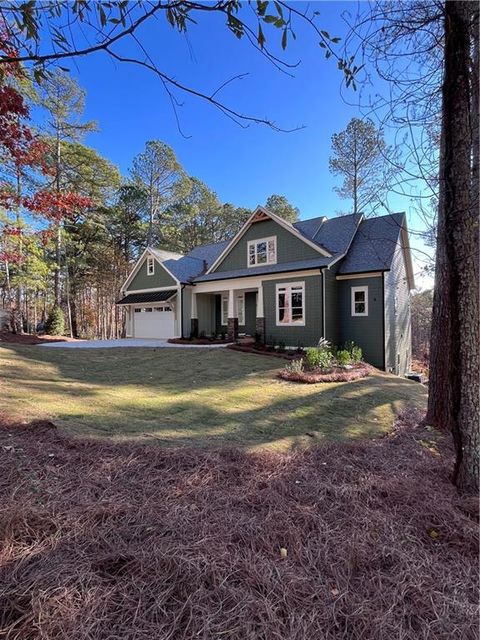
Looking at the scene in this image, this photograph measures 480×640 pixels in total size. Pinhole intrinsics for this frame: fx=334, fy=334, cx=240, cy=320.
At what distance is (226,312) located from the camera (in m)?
19.9

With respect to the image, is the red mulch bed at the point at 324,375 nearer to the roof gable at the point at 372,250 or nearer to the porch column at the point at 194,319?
the roof gable at the point at 372,250

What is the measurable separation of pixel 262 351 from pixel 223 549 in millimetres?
12254

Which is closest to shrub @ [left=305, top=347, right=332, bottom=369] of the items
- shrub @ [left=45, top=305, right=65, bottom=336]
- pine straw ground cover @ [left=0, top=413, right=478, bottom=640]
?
pine straw ground cover @ [left=0, top=413, right=478, bottom=640]

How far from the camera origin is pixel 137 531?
2230 mm

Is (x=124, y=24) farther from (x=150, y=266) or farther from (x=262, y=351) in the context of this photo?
(x=150, y=266)

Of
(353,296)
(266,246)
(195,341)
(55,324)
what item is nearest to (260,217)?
(266,246)

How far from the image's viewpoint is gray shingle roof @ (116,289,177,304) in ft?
63.7

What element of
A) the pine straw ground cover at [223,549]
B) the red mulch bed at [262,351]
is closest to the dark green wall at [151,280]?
the red mulch bed at [262,351]

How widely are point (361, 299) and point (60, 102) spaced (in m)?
21.3

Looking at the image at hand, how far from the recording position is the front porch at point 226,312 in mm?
17469

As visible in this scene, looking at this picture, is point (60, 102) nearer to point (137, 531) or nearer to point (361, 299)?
point (361, 299)

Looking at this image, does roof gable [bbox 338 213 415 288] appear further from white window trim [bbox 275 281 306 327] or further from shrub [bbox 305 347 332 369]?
shrub [bbox 305 347 332 369]

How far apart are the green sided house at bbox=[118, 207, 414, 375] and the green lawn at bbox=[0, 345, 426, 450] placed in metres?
3.56

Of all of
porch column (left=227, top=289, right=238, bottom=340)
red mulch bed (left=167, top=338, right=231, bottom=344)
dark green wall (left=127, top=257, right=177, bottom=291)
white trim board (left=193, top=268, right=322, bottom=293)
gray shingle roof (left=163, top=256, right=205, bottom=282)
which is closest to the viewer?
white trim board (left=193, top=268, right=322, bottom=293)
